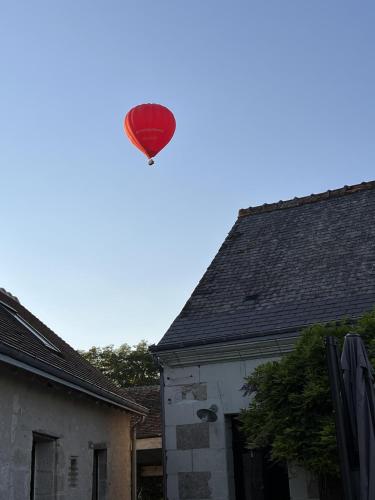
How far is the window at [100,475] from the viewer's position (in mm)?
10523

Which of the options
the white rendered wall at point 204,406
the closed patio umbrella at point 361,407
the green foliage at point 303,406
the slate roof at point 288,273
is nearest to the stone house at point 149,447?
the slate roof at point 288,273

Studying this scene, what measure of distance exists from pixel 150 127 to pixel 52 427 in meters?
4.62

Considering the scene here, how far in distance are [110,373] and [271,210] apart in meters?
22.7

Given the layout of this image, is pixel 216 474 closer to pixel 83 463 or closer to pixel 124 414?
pixel 83 463

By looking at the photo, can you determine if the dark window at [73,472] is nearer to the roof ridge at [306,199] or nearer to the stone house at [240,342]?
the stone house at [240,342]

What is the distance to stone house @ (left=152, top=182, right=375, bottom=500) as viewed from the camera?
8375mm

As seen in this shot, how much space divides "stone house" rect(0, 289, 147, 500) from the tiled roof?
301 cm

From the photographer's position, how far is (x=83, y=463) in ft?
31.2

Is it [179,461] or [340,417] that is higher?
[340,417]

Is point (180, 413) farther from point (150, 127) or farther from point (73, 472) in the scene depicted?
point (150, 127)

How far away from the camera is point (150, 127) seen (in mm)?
8898

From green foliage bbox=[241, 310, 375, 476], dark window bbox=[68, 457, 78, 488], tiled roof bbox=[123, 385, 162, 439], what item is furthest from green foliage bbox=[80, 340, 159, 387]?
green foliage bbox=[241, 310, 375, 476]

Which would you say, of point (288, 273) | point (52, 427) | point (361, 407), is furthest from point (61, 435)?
point (361, 407)

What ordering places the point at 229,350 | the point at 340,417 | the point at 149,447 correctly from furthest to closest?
the point at 149,447, the point at 229,350, the point at 340,417
